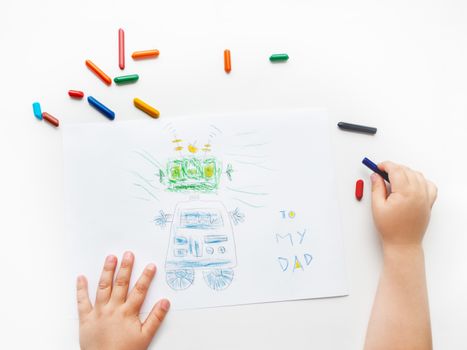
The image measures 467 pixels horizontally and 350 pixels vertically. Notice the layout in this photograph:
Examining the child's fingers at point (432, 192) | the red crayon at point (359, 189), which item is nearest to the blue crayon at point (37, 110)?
the red crayon at point (359, 189)

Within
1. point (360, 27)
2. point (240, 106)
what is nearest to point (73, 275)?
point (240, 106)

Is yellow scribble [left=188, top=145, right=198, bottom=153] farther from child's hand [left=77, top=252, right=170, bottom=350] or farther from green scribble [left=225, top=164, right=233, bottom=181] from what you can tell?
child's hand [left=77, top=252, right=170, bottom=350]

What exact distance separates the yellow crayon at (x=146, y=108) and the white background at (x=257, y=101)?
1 centimetres

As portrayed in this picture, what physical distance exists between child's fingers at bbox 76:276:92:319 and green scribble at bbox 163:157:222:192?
0.71ft

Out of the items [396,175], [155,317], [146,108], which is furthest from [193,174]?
[396,175]

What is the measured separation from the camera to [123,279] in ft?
2.29

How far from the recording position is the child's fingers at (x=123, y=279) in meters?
0.69

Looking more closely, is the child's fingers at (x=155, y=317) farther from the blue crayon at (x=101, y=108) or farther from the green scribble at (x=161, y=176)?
the blue crayon at (x=101, y=108)

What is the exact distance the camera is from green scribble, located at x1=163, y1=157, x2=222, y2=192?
28.5 inches

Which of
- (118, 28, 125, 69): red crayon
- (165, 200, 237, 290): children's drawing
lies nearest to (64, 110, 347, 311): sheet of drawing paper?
(165, 200, 237, 290): children's drawing

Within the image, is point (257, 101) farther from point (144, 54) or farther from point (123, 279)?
point (123, 279)

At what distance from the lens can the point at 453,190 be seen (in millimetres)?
753

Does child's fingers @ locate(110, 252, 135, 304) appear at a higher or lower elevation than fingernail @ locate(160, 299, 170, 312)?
higher

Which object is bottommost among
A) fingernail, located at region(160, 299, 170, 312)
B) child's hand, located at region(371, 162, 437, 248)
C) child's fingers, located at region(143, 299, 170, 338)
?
child's fingers, located at region(143, 299, 170, 338)
